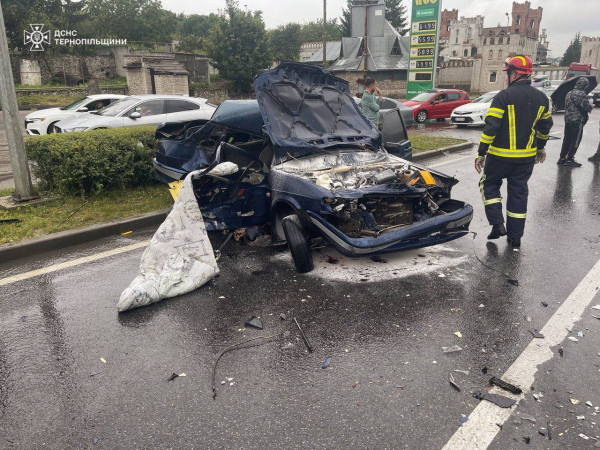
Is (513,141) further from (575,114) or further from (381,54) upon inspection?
(381,54)

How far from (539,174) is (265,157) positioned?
267 inches

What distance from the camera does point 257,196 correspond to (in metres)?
5.43

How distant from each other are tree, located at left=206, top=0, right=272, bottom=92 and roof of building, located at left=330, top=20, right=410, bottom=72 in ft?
38.0

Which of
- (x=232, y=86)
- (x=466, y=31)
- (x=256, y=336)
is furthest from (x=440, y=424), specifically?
(x=466, y=31)

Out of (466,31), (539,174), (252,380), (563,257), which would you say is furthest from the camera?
(466,31)

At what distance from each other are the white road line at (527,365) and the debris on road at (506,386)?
0.13ft

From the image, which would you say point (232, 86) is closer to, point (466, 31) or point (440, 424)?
point (440, 424)

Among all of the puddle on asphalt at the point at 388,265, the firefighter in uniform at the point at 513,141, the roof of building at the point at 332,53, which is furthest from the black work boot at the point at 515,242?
the roof of building at the point at 332,53

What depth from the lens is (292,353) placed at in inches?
131

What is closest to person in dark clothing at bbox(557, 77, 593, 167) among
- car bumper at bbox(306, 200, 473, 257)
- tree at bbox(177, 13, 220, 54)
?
car bumper at bbox(306, 200, 473, 257)

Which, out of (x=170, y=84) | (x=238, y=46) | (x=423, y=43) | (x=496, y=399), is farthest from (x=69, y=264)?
(x=238, y=46)

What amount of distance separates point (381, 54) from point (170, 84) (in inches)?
974

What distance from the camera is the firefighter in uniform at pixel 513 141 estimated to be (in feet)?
16.9

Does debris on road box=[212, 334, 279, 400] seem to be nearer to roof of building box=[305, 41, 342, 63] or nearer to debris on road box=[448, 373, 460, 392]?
debris on road box=[448, 373, 460, 392]
